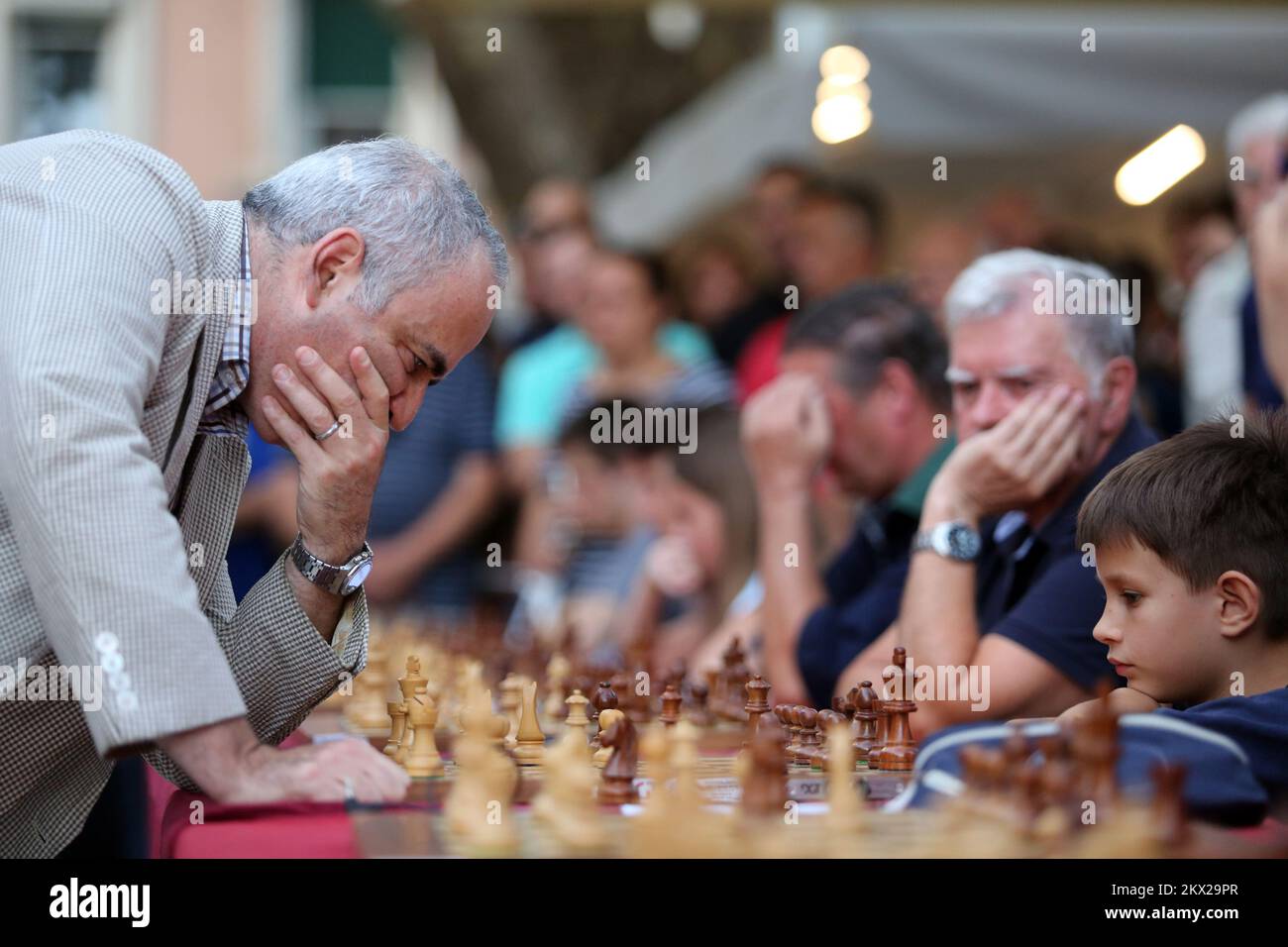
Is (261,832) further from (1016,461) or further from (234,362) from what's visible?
(1016,461)

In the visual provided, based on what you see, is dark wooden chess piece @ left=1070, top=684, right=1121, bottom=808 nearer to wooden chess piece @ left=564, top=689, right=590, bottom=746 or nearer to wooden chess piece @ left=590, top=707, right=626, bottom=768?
wooden chess piece @ left=590, top=707, right=626, bottom=768

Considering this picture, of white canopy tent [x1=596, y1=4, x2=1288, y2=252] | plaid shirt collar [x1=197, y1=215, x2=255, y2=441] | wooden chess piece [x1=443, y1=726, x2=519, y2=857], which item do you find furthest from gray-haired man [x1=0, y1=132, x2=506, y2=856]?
white canopy tent [x1=596, y1=4, x2=1288, y2=252]

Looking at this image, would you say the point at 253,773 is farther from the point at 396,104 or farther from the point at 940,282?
the point at 396,104

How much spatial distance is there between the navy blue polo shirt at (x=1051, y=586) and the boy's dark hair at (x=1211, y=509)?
249 millimetres

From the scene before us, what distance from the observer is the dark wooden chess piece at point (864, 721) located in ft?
7.85

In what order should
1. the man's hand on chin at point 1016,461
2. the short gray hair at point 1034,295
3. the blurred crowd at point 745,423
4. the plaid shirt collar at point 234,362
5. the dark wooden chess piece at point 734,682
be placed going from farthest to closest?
the blurred crowd at point 745,423 → the dark wooden chess piece at point 734,682 → the short gray hair at point 1034,295 → the man's hand on chin at point 1016,461 → the plaid shirt collar at point 234,362

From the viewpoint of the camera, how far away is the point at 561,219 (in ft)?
22.6

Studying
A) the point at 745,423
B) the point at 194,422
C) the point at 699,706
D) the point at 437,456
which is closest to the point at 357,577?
the point at 194,422

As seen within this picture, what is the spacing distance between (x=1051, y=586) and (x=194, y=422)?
54.0 inches

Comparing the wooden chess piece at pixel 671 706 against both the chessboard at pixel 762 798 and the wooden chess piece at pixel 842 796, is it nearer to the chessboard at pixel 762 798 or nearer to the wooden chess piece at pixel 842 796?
the chessboard at pixel 762 798

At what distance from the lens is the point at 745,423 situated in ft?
13.4

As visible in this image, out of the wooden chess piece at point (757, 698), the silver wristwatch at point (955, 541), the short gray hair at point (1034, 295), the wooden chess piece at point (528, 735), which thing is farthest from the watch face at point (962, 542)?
the wooden chess piece at point (528, 735)

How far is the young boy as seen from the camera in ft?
6.88
